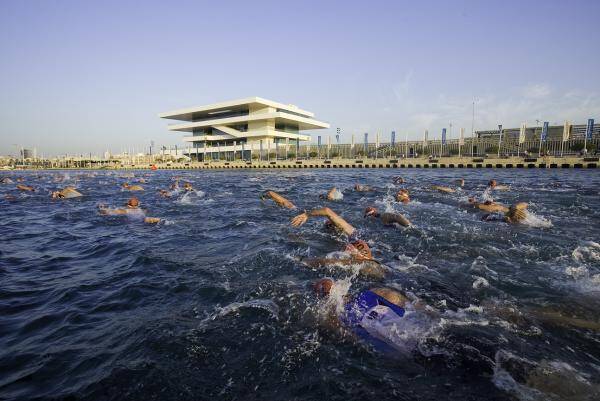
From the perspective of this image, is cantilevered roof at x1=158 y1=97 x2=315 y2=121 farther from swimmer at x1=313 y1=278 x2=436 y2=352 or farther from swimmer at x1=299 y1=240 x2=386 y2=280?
swimmer at x1=313 y1=278 x2=436 y2=352

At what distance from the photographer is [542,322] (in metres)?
3.05

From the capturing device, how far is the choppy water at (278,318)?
2240mm

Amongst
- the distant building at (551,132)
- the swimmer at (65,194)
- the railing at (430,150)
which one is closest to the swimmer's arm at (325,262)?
the swimmer at (65,194)

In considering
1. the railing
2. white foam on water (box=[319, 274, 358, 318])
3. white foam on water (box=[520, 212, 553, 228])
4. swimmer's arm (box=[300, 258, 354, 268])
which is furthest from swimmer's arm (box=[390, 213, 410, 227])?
the railing

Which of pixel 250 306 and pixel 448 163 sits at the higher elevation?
pixel 448 163

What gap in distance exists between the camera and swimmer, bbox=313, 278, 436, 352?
9.11 feet

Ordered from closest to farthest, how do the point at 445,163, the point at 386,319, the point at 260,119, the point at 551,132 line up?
the point at 386,319 < the point at 445,163 < the point at 551,132 < the point at 260,119

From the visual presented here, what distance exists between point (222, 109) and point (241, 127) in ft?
17.5

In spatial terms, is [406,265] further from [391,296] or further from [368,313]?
[368,313]

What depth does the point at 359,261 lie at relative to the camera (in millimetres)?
4531

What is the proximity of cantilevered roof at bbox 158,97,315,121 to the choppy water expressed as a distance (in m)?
58.2

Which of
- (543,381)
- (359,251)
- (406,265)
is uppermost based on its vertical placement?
(359,251)

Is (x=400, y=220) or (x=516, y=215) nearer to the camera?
(x=400, y=220)

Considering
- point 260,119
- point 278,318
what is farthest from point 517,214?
point 260,119
